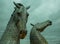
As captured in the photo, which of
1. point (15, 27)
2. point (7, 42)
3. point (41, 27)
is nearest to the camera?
point (7, 42)

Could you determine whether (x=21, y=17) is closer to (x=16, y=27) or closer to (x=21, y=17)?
(x=21, y=17)

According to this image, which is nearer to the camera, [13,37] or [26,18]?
[13,37]

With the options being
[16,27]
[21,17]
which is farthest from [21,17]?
[16,27]

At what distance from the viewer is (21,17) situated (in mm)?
5598

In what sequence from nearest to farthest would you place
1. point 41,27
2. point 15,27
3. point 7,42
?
point 7,42, point 15,27, point 41,27

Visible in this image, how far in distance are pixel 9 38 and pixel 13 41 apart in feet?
0.45

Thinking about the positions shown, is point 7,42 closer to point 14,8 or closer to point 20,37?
point 20,37

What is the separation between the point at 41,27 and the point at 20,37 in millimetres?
867

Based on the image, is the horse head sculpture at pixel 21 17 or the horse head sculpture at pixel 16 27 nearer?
the horse head sculpture at pixel 16 27

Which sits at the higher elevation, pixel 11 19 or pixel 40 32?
pixel 11 19

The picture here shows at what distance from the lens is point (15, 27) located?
17.9 feet

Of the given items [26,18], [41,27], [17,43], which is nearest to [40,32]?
[41,27]

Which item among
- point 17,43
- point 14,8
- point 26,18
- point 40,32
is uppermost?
point 14,8

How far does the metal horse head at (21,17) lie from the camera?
5325 mm
